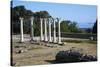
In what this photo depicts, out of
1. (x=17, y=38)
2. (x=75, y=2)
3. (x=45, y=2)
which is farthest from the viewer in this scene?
(x=75, y=2)

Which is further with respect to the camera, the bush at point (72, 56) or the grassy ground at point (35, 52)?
the bush at point (72, 56)

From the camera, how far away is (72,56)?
3.02m

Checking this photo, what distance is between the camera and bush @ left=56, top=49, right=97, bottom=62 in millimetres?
2940

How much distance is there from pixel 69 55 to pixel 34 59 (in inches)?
20.3

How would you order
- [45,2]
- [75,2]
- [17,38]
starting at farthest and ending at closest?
[75,2], [45,2], [17,38]

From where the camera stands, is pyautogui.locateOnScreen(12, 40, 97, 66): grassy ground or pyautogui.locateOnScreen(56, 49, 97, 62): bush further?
pyautogui.locateOnScreen(56, 49, 97, 62): bush

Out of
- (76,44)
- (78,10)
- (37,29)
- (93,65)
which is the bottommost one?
(93,65)

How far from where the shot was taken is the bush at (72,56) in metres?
2.94

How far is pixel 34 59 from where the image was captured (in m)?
2.79

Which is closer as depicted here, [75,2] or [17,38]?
[17,38]

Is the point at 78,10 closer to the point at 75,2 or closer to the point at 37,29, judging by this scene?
the point at 75,2

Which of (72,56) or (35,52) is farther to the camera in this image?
(72,56)

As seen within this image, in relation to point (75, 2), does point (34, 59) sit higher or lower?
lower

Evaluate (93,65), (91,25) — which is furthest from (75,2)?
(93,65)
